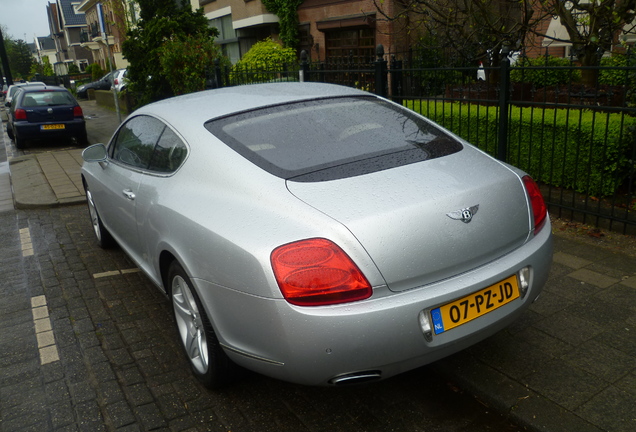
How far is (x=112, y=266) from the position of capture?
5.34 meters

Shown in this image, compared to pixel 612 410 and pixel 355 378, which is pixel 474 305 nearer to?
pixel 355 378

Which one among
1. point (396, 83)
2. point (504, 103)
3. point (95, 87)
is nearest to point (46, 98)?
point (396, 83)

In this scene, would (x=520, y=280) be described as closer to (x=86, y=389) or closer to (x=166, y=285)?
(x=166, y=285)

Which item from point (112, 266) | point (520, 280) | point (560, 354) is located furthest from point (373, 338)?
point (112, 266)

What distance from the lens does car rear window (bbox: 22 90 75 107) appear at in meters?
14.2

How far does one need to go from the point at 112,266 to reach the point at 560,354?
394 centimetres

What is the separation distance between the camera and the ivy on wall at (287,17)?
22030 millimetres

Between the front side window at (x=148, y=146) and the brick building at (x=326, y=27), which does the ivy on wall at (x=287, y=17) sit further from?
the front side window at (x=148, y=146)

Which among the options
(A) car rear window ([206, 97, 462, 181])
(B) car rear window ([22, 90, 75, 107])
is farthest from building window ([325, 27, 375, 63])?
(A) car rear window ([206, 97, 462, 181])

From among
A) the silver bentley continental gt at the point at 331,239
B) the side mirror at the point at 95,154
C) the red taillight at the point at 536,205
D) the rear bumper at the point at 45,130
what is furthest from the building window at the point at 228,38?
the red taillight at the point at 536,205

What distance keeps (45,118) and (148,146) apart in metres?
11.7

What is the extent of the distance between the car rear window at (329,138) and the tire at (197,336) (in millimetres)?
808

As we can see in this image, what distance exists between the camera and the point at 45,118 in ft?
46.0

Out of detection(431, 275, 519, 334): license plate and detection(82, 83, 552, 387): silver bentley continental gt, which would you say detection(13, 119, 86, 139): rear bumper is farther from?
detection(431, 275, 519, 334): license plate
